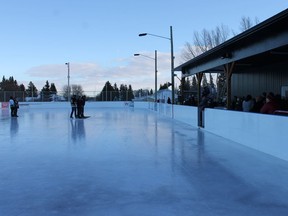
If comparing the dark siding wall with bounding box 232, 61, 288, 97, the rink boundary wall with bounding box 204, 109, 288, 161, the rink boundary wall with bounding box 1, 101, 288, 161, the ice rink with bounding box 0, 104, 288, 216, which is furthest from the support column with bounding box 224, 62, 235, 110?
the ice rink with bounding box 0, 104, 288, 216

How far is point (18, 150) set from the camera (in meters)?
10.5

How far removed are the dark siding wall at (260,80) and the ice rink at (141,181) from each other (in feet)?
30.7

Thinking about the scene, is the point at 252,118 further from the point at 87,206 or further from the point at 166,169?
the point at 87,206

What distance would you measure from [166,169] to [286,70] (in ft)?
42.5

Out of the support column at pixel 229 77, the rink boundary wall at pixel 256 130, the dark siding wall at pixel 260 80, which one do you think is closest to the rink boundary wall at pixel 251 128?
the rink boundary wall at pixel 256 130

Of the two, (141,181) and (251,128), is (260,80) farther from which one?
(141,181)

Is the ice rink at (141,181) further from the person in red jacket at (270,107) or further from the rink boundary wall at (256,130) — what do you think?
the person in red jacket at (270,107)

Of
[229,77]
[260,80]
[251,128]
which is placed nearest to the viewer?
[251,128]

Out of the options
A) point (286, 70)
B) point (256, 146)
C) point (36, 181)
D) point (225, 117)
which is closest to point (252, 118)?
point (256, 146)

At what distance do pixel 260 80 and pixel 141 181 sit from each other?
16.5 m

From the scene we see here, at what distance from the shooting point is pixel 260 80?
69.8ft

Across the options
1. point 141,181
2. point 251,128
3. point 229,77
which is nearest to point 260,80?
point 229,77

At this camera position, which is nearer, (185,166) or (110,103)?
(185,166)

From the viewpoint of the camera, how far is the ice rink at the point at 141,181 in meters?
4.97
